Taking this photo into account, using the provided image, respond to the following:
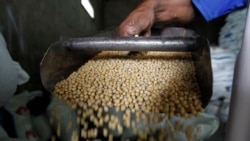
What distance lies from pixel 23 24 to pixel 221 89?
837 millimetres

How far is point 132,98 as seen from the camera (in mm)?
748

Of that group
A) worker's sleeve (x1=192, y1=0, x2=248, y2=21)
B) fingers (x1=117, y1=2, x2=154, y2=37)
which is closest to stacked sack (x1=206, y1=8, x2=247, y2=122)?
fingers (x1=117, y1=2, x2=154, y2=37)

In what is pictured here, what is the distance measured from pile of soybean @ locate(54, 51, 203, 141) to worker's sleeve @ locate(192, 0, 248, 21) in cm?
50

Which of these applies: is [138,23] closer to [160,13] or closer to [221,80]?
[160,13]

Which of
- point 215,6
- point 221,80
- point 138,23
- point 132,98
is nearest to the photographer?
point 221,80

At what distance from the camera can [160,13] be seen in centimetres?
132

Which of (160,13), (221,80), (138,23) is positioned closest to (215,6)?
(160,13)

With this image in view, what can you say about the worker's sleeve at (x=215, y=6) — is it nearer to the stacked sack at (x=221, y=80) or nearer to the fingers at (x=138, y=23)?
the fingers at (x=138, y=23)

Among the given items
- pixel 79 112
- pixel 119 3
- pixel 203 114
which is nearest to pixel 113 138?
pixel 79 112

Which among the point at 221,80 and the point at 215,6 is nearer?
the point at 221,80

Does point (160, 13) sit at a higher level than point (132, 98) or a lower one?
higher

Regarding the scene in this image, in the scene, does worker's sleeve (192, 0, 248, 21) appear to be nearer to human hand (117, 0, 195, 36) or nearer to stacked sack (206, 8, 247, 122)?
human hand (117, 0, 195, 36)

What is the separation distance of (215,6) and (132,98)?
773 millimetres

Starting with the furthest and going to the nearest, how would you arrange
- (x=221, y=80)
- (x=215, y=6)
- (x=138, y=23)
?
(x=215, y=6), (x=138, y=23), (x=221, y=80)
